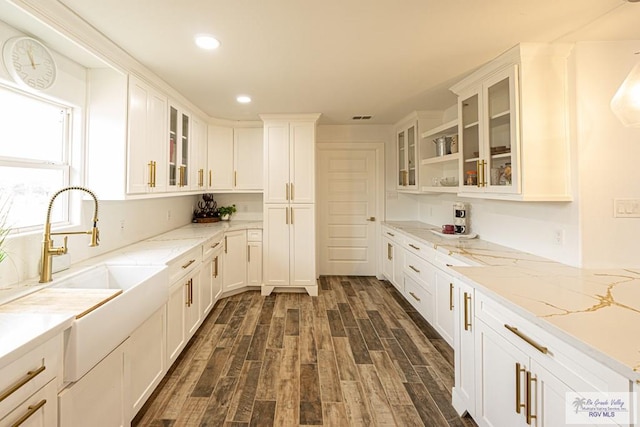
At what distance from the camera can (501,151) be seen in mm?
2336

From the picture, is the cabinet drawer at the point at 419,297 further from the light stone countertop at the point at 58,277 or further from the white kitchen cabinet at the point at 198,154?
the white kitchen cabinet at the point at 198,154

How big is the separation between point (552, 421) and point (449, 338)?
1.51 m

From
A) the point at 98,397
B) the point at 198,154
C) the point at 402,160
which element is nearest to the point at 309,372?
the point at 98,397

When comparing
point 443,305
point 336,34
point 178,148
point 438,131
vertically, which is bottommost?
point 443,305

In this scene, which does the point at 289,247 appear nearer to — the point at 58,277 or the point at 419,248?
the point at 419,248

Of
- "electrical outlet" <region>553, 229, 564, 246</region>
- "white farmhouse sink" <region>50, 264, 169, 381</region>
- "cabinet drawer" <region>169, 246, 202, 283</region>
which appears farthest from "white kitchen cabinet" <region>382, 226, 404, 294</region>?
"white farmhouse sink" <region>50, 264, 169, 381</region>

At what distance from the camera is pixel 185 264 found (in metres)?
2.54

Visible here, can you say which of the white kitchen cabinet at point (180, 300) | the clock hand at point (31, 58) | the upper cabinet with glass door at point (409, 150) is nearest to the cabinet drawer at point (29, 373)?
the white kitchen cabinet at point (180, 300)

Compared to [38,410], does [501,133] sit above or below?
above

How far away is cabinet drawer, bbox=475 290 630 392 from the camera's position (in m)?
0.95

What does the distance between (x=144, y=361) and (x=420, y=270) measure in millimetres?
2564

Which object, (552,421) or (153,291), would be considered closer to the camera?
(552,421)

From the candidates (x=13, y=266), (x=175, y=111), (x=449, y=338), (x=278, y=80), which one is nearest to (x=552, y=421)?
(x=449, y=338)

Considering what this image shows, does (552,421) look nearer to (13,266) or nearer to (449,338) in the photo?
(449,338)
